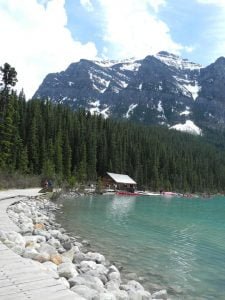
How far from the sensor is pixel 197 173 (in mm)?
182250

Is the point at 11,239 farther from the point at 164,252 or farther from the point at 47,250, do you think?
the point at 164,252

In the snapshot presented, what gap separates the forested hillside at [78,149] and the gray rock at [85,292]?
5825 cm

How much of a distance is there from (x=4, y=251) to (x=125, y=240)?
1484 centimetres

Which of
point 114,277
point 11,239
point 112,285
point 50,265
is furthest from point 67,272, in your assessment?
point 11,239

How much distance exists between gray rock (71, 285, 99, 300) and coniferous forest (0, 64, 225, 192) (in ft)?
194

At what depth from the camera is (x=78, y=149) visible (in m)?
119

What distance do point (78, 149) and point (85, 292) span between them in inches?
4254

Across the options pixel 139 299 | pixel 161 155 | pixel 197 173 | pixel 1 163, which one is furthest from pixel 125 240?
pixel 197 173

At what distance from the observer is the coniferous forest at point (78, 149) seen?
303ft

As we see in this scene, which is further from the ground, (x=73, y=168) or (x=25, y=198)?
(x=73, y=168)

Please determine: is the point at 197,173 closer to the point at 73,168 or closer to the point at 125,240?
the point at 73,168

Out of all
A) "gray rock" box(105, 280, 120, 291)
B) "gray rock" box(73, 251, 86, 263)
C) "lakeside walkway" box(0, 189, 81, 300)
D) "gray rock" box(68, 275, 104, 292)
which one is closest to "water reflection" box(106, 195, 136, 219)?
"gray rock" box(73, 251, 86, 263)

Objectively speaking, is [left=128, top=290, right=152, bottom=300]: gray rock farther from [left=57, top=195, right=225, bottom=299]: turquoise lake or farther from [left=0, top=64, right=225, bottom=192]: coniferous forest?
[left=0, top=64, right=225, bottom=192]: coniferous forest

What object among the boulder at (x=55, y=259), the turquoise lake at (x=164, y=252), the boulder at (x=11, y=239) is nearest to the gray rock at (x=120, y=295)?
the boulder at (x=55, y=259)
